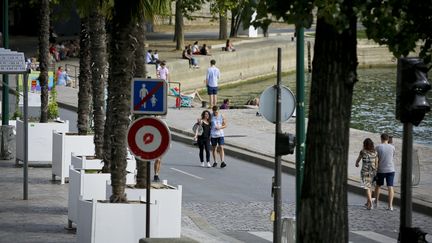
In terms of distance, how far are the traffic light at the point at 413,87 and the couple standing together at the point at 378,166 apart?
14.5 meters

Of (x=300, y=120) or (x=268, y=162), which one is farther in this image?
(x=268, y=162)

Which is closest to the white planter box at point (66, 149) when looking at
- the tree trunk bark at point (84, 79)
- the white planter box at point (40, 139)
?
the tree trunk bark at point (84, 79)

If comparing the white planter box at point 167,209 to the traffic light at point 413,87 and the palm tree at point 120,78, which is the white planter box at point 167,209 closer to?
the palm tree at point 120,78

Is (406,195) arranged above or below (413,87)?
below

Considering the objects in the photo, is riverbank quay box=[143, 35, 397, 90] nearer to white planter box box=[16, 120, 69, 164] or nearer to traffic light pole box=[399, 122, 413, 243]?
white planter box box=[16, 120, 69, 164]

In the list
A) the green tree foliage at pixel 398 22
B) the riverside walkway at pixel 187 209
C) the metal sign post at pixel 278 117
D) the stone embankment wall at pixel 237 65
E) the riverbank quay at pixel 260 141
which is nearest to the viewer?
the green tree foliage at pixel 398 22

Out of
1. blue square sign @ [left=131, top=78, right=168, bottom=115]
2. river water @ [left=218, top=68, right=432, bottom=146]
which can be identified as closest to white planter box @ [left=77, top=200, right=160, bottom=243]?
blue square sign @ [left=131, top=78, right=168, bottom=115]

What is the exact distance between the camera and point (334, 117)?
10.8 m

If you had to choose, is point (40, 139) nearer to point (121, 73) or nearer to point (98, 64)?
point (98, 64)

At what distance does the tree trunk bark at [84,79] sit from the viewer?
2827 centimetres

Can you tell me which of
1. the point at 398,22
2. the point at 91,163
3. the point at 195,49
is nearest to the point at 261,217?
the point at 91,163

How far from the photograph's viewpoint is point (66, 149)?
2750 cm

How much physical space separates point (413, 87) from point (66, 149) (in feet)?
54.0

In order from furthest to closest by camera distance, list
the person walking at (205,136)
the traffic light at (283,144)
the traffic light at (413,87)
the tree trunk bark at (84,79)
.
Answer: the person walking at (205,136) → the tree trunk bark at (84,79) → the traffic light at (283,144) → the traffic light at (413,87)
